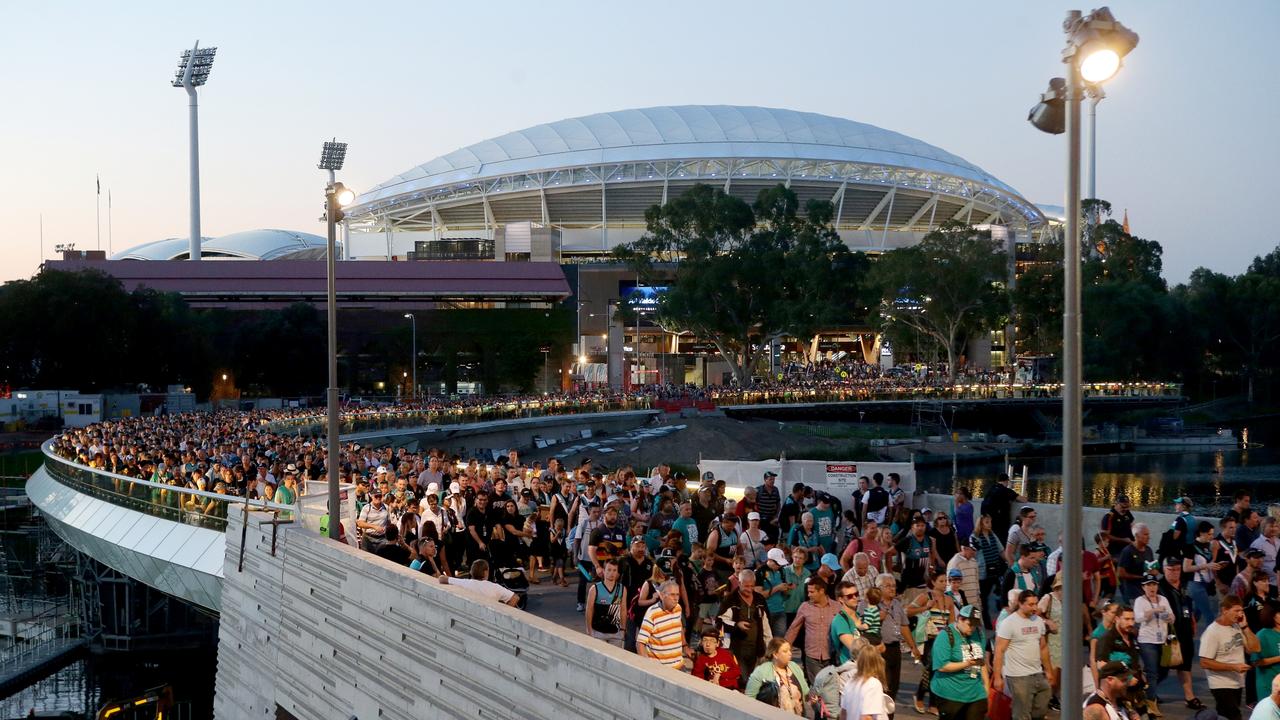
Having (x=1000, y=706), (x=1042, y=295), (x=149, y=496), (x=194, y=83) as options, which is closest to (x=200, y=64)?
(x=194, y=83)

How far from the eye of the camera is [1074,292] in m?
6.23

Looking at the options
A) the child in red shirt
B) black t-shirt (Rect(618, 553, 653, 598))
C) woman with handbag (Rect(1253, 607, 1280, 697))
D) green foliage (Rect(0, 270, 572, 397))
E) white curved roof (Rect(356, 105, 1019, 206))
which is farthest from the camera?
white curved roof (Rect(356, 105, 1019, 206))

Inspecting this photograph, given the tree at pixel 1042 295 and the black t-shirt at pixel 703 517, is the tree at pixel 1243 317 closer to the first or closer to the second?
the tree at pixel 1042 295

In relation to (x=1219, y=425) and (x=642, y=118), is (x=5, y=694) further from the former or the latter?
(x=642, y=118)

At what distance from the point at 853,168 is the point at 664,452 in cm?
5321

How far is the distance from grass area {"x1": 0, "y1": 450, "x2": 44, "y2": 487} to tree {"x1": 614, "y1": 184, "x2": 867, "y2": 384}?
32.5 metres

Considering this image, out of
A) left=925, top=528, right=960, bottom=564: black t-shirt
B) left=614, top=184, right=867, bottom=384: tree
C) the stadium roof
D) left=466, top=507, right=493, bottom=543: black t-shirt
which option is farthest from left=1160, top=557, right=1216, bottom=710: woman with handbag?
the stadium roof

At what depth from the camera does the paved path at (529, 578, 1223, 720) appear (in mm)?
9914

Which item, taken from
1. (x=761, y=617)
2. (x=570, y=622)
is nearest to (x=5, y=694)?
(x=570, y=622)

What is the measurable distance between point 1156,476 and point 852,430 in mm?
18080

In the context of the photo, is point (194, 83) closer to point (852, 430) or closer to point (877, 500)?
point (852, 430)

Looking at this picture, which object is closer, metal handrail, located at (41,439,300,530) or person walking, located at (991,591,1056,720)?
person walking, located at (991,591,1056,720)

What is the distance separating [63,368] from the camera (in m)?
62.5

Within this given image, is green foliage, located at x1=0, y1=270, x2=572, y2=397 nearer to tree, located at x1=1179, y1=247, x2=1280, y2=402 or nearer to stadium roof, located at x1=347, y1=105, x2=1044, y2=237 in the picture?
stadium roof, located at x1=347, y1=105, x2=1044, y2=237
